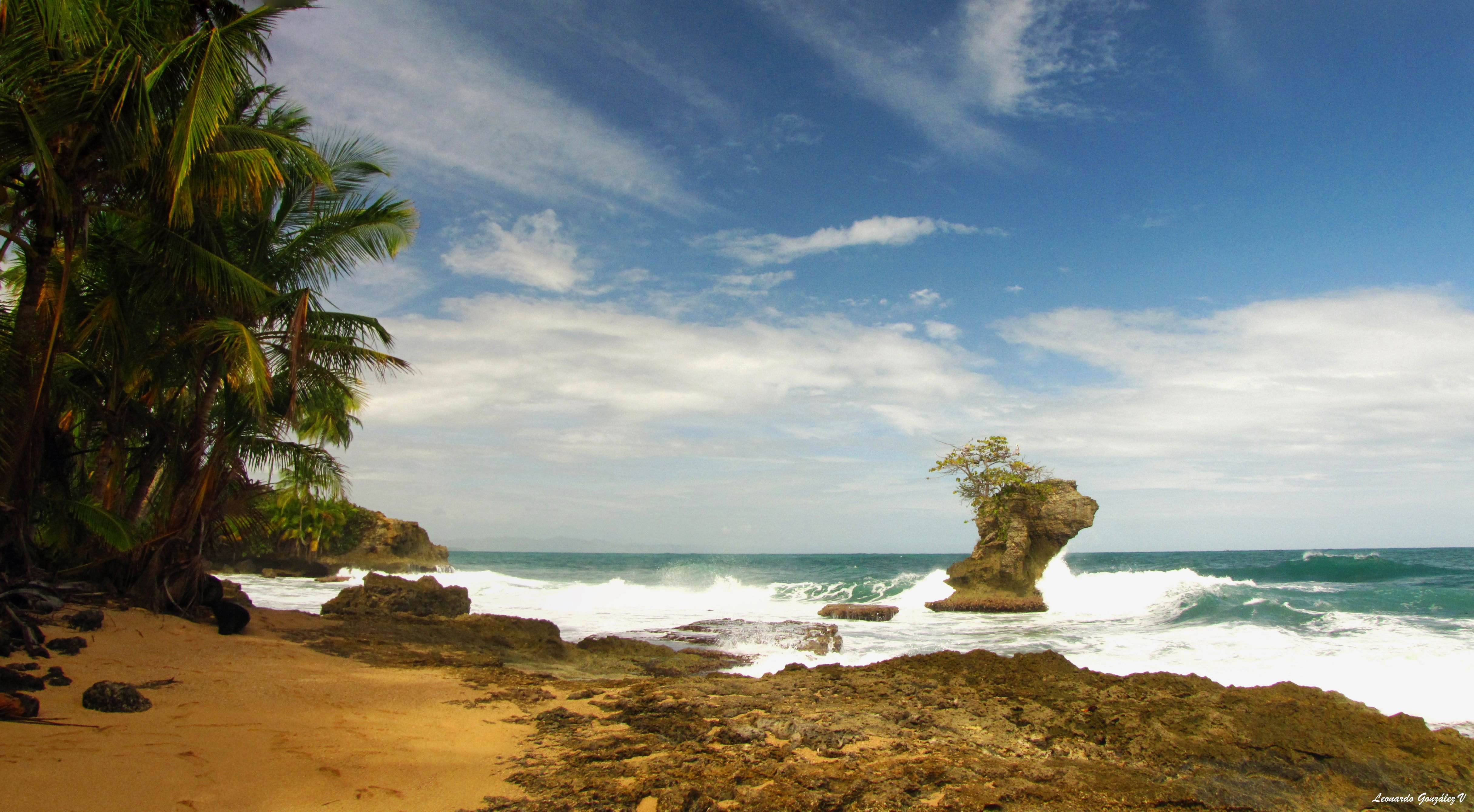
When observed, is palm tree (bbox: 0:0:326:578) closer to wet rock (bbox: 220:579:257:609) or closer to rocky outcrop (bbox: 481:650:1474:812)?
wet rock (bbox: 220:579:257:609)

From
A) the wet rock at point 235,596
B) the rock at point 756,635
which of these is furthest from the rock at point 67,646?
the rock at point 756,635

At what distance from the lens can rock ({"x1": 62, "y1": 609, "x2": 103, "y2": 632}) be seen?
708cm

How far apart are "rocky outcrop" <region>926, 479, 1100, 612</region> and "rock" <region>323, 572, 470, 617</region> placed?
12.4m

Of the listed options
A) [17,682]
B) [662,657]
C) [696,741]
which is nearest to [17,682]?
[17,682]

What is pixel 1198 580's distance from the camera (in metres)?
25.0

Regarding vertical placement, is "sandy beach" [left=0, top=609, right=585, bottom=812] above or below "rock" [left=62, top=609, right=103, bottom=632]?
below

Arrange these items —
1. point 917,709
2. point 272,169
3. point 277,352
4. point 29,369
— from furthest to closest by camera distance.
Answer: point 277,352, point 272,169, point 29,369, point 917,709

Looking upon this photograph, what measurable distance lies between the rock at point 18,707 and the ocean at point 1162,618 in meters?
7.33

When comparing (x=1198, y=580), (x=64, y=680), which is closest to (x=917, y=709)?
(x=64, y=680)

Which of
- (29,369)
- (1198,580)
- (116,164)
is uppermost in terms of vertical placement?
(116,164)

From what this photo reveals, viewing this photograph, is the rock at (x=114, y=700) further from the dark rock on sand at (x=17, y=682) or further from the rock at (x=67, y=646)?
the rock at (x=67, y=646)

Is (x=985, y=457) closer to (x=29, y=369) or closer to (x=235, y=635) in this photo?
(x=235, y=635)

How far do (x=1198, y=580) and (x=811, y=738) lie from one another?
25.2 m

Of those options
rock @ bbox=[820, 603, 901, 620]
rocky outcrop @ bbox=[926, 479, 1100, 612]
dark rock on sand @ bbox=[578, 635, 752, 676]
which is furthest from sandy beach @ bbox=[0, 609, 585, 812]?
rocky outcrop @ bbox=[926, 479, 1100, 612]
